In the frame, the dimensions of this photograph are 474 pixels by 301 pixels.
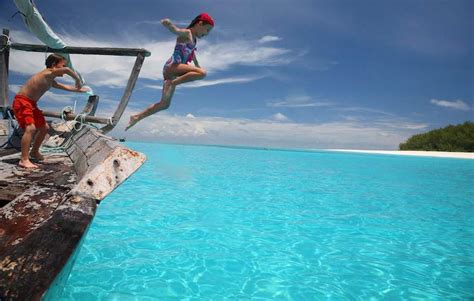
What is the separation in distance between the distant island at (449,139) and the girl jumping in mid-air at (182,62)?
68523 millimetres

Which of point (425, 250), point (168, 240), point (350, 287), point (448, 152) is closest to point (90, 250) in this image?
point (168, 240)

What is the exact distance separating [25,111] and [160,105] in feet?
6.33

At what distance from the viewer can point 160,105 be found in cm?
487

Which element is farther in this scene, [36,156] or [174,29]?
[36,156]

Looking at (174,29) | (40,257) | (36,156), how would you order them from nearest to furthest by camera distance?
(40,257) → (174,29) → (36,156)

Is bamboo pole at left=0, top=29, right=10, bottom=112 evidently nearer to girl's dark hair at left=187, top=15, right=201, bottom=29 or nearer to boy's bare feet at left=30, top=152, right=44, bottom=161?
boy's bare feet at left=30, top=152, right=44, bottom=161

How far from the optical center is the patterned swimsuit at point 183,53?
4391mm

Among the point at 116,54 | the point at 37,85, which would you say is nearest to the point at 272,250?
the point at 116,54

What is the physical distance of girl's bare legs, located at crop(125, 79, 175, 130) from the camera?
477 centimetres

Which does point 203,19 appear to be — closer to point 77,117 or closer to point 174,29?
point 174,29

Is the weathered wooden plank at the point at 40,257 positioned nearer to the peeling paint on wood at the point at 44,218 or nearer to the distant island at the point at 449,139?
the peeling paint on wood at the point at 44,218

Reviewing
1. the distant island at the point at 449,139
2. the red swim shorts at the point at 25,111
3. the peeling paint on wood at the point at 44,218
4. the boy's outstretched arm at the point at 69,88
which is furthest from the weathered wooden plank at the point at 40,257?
the distant island at the point at 449,139

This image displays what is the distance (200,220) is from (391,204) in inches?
297

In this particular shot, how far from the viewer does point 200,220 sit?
8.66 metres
